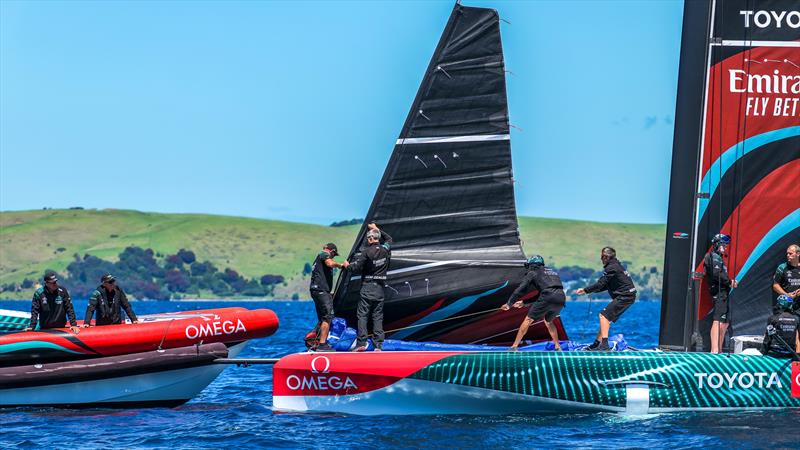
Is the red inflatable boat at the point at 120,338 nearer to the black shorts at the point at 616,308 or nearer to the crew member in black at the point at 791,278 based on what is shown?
the black shorts at the point at 616,308

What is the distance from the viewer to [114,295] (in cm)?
2094

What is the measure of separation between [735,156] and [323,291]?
6632mm

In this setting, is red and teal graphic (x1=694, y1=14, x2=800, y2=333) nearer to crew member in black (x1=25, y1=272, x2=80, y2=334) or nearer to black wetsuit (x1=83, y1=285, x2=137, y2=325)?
black wetsuit (x1=83, y1=285, x2=137, y2=325)

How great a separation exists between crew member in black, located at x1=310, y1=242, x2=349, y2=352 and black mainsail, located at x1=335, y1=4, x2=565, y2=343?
1.24 ft

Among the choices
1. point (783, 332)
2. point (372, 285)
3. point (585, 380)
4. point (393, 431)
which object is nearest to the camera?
point (393, 431)

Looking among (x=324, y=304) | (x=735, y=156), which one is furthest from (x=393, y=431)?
(x=735, y=156)

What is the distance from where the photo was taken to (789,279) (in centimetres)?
1798

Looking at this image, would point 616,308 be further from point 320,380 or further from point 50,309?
point 50,309

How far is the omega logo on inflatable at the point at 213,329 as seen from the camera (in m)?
20.7

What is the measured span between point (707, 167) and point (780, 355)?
299 cm

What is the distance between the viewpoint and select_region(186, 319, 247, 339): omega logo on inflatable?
2068 cm

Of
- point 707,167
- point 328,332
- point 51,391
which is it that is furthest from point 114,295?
point 707,167

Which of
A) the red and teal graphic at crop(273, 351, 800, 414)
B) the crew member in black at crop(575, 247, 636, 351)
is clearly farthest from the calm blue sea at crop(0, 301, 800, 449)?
the crew member in black at crop(575, 247, 636, 351)

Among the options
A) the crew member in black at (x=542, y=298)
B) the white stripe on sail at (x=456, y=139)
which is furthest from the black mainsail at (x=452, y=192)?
the crew member in black at (x=542, y=298)
